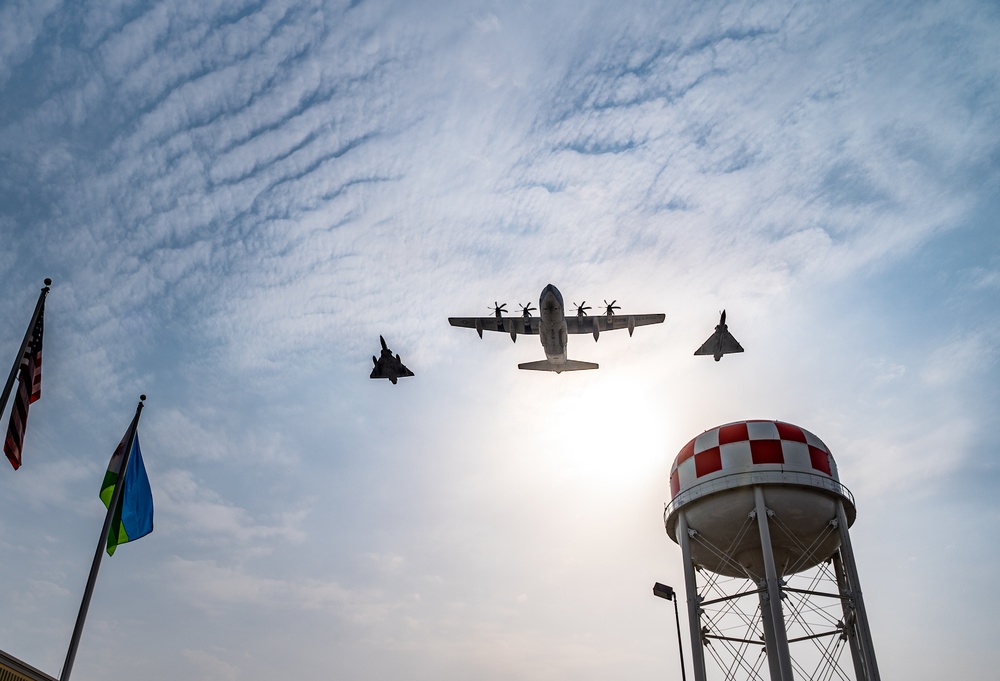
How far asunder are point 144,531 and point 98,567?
2.36 meters

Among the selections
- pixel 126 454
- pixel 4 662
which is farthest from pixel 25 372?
pixel 4 662

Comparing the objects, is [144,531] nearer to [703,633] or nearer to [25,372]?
[25,372]

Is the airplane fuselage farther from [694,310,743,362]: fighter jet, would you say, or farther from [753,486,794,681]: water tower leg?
[753,486,794,681]: water tower leg

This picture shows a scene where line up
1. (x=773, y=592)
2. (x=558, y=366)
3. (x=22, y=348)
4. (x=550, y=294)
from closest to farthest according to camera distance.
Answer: (x=22, y=348) → (x=773, y=592) → (x=550, y=294) → (x=558, y=366)

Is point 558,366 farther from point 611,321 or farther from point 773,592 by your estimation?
point 773,592

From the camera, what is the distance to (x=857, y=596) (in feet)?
97.1

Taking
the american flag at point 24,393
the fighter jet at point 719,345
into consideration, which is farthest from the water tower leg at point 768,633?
the american flag at point 24,393

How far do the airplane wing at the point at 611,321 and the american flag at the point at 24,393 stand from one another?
39624mm

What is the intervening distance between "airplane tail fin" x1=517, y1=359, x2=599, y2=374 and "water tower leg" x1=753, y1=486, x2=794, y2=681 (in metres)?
26.5

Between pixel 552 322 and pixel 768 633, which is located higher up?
pixel 552 322

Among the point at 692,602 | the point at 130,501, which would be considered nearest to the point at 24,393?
the point at 130,501

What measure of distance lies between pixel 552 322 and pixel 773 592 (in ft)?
79.0

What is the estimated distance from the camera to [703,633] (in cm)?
3059

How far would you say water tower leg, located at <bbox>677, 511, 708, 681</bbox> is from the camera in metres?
29.6
